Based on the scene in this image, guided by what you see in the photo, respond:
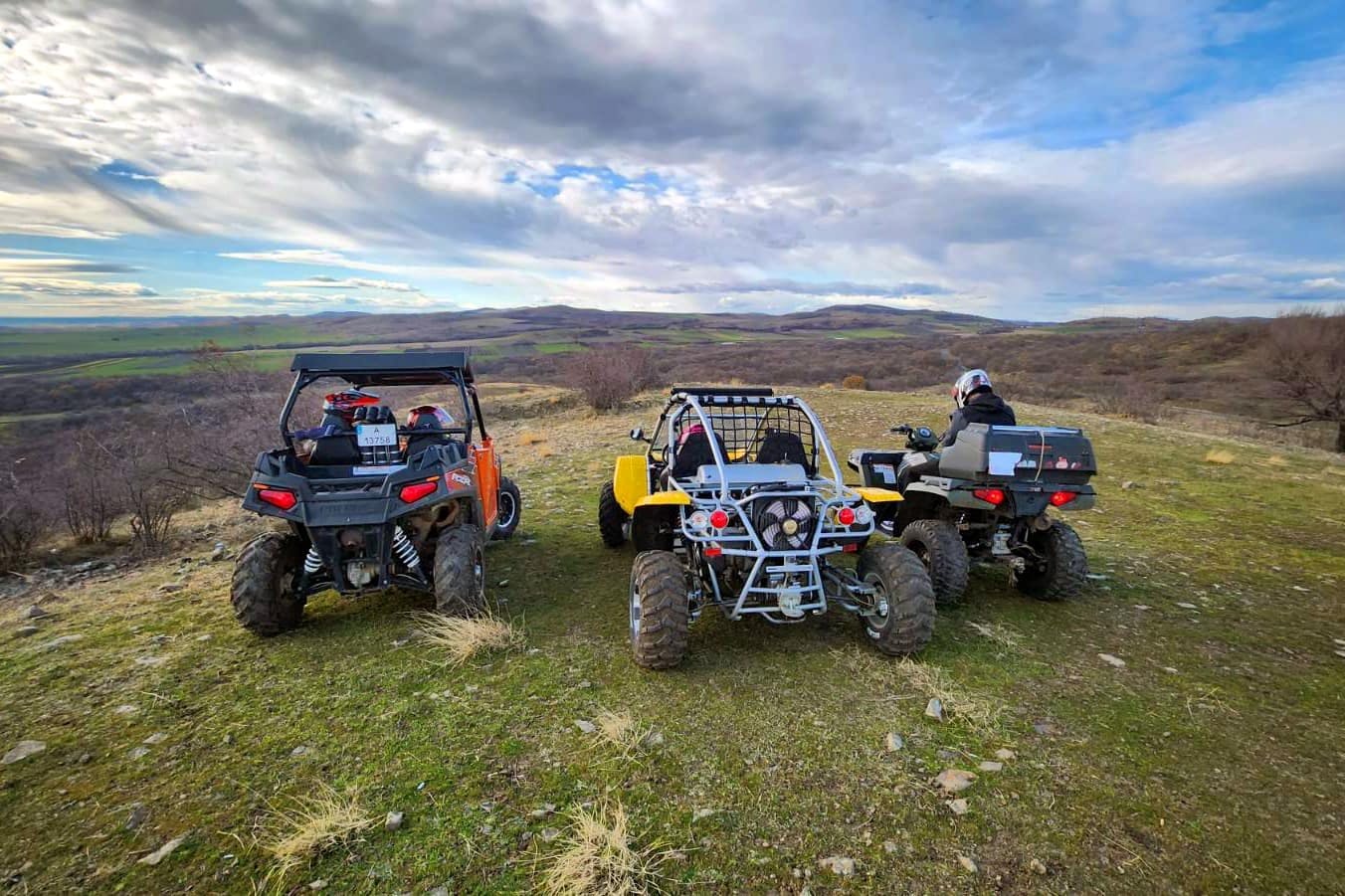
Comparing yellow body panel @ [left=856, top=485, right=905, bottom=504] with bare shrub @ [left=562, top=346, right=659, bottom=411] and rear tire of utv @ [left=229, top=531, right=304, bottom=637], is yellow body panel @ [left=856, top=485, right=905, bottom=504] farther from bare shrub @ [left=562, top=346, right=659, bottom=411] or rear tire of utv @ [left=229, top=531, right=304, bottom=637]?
bare shrub @ [left=562, top=346, right=659, bottom=411]

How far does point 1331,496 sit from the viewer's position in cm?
1001

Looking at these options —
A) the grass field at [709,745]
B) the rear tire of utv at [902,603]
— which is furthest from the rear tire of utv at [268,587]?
the rear tire of utv at [902,603]

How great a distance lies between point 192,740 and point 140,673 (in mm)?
1232

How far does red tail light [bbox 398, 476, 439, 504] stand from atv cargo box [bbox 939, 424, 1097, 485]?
4.56 m

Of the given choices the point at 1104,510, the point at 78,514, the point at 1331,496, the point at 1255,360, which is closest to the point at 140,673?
the point at 78,514

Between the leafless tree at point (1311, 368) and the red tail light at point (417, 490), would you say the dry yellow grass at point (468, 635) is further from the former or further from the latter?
the leafless tree at point (1311, 368)

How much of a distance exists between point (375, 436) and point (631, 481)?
2.51 m

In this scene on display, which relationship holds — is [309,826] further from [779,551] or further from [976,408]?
[976,408]

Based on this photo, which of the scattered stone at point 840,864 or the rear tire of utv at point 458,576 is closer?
the scattered stone at point 840,864

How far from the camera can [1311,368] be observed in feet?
79.9

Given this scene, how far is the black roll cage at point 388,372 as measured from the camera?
19.0ft

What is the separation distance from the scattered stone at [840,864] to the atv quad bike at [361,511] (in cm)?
317

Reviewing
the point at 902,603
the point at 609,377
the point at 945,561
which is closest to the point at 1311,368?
the point at 609,377

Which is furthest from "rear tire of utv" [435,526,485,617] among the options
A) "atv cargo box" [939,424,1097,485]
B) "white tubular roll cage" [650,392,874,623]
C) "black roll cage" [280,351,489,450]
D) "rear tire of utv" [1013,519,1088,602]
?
"rear tire of utv" [1013,519,1088,602]
